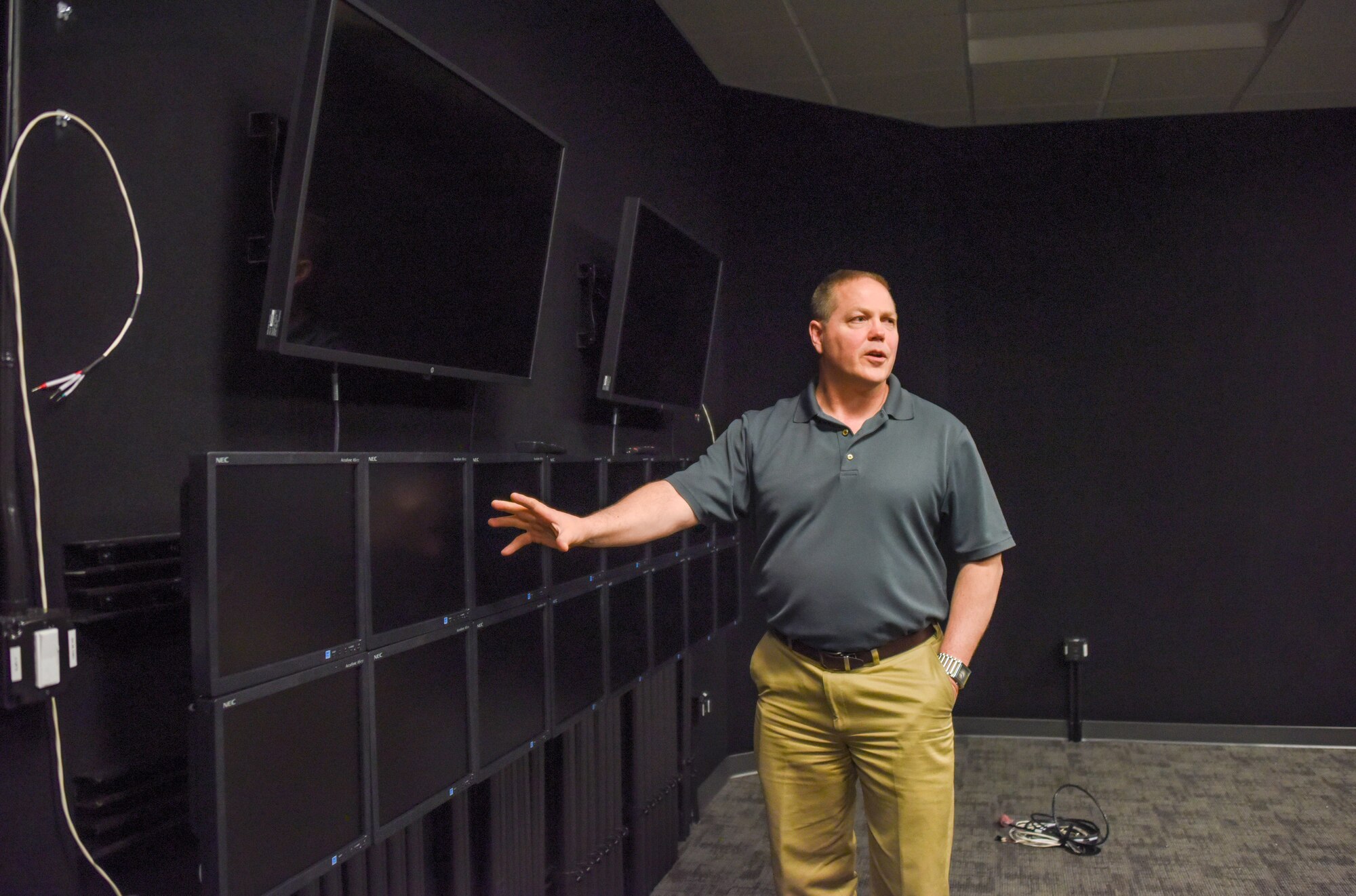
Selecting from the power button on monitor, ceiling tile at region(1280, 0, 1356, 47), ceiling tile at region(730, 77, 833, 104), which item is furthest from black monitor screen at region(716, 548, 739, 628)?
ceiling tile at region(1280, 0, 1356, 47)

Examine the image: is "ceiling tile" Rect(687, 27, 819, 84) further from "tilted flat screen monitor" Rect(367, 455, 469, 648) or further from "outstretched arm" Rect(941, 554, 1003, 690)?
"tilted flat screen monitor" Rect(367, 455, 469, 648)

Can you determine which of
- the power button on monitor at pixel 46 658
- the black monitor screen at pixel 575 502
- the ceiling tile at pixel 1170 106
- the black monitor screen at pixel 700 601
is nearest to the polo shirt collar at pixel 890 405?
the black monitor screen at pixel 575 502

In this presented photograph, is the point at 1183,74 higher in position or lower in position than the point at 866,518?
higher

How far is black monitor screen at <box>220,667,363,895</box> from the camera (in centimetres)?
146

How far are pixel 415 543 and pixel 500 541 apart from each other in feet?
0.97

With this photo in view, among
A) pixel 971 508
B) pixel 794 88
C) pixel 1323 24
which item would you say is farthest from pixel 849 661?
pixel 1323 24

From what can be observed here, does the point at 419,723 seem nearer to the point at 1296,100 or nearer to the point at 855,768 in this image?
the point at 855,768

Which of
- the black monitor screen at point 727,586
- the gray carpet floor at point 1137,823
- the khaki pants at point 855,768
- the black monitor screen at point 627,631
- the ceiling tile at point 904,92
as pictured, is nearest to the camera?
the khaki pants at point 855,768

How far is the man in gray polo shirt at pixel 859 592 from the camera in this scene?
213 cm

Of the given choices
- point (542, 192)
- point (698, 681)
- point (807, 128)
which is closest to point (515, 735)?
point (542, 192)

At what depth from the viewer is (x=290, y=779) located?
5.17ft

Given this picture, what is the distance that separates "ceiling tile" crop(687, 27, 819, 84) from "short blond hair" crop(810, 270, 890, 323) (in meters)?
2.12

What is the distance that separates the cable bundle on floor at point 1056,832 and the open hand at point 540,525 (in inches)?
95.4

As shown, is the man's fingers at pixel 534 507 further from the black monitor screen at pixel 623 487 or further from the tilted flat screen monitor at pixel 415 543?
the black monitor screen at pixel 623 487
